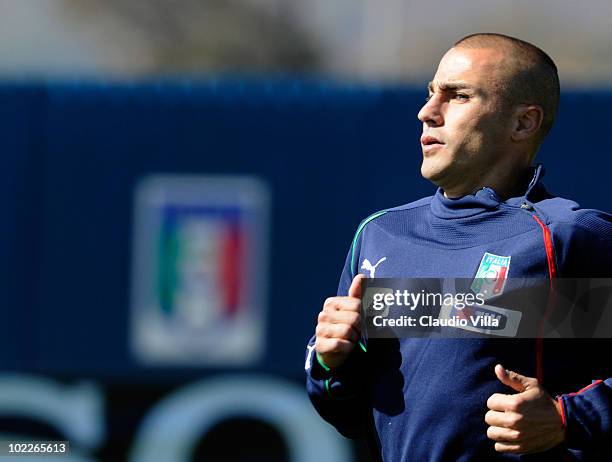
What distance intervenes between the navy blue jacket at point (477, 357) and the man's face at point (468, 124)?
8 cm

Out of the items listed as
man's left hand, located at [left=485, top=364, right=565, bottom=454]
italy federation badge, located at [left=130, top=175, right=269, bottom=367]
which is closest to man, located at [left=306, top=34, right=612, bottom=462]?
man's left hand, located at [left=485, top=364, right=565, bottom=454]

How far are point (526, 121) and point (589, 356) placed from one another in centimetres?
59

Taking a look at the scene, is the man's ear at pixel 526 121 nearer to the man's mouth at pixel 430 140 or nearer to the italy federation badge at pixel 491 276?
the man's mouth at pixel 430 140

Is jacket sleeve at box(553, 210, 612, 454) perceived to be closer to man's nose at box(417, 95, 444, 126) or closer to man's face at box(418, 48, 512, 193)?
man's face at box(418, 48, 512, 193)

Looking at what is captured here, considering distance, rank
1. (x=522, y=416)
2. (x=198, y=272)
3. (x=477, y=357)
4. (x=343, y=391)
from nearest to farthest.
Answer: (x=522, y=416)
(x=477, y=357)
(x=343, y=391)
(x=198, y=272)

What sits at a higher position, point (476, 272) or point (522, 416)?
point (476, 272)

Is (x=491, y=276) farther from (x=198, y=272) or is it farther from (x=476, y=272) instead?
(x=198, y=272)

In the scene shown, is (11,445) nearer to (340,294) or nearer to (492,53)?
(340,294)

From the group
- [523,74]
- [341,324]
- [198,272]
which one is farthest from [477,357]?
[198,272]

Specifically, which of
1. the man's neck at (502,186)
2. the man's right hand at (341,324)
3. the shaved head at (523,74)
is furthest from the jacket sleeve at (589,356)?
the man's right hand at (341,324)

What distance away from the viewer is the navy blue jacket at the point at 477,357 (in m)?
2.81

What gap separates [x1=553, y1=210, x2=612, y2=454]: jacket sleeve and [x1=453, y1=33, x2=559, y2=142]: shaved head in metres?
0.35

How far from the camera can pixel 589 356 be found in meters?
2.85

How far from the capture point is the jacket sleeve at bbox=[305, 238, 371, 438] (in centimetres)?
301
